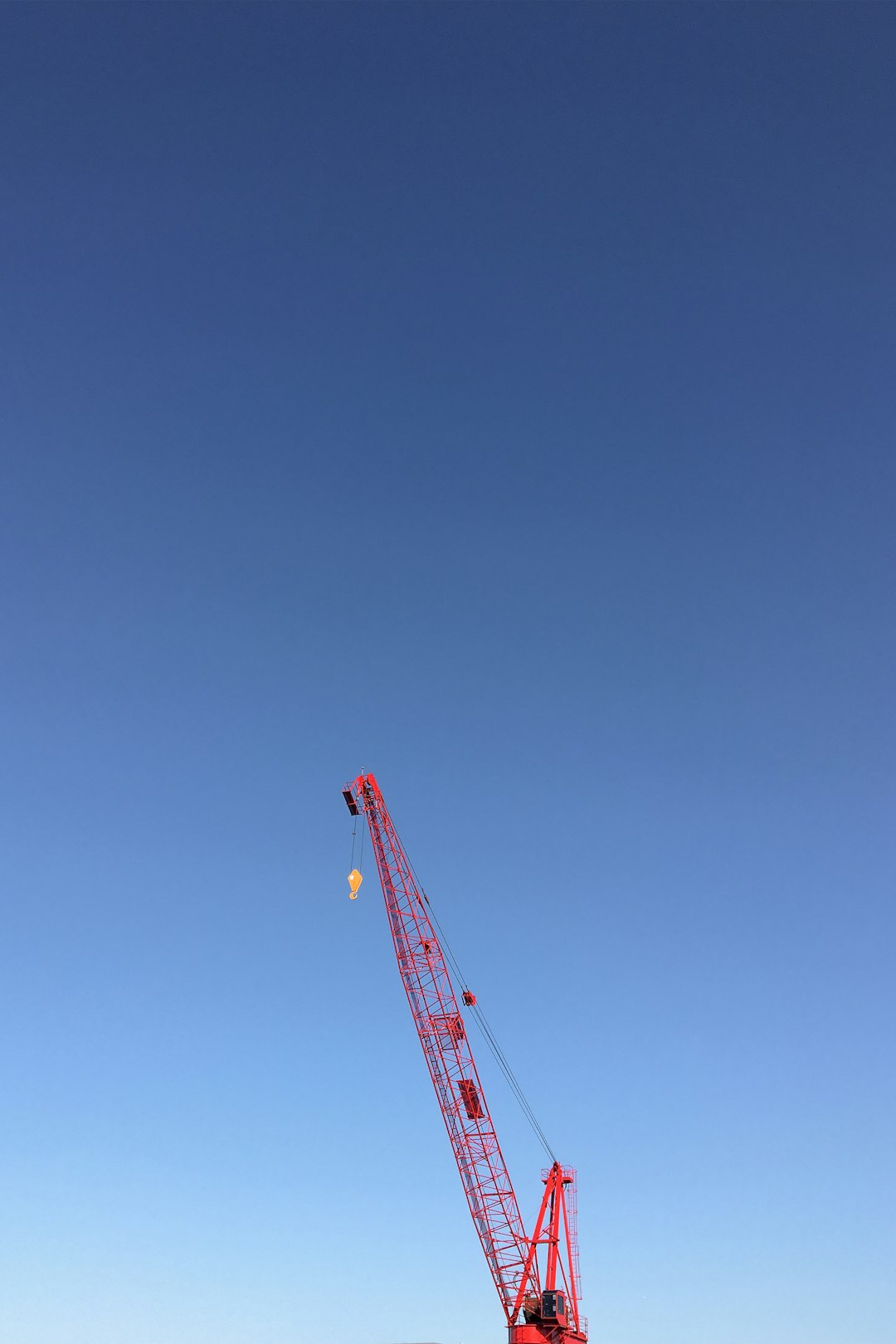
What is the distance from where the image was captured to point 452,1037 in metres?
103

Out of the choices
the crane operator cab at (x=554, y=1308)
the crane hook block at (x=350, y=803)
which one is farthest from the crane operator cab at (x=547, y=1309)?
the crane hook block at (x=350, y=803)

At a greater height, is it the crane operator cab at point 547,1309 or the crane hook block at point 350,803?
the crane hook block at point 350,803

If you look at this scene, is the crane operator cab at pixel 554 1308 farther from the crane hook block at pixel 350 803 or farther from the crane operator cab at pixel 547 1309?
the crane hook block at pixel 350 803

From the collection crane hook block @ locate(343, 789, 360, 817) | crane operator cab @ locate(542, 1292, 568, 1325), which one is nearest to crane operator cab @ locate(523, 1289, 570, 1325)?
crane operator cab @ locate(542, 1292, 568, 1325)

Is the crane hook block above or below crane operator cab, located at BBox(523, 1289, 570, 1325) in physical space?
above

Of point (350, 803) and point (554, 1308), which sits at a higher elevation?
point (350, 803)

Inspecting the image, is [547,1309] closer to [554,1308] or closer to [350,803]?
[554,1308]

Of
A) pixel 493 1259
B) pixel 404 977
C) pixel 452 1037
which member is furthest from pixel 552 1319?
pixel 404 977

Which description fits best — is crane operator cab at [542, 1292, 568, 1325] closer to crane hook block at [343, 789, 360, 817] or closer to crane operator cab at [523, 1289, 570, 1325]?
crane operator cab at [523, 1289, 570, 1325]

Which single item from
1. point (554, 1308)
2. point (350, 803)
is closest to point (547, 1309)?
point (554, 1308)

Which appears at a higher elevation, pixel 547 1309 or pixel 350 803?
pixel 350 803

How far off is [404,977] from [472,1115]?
13312 mm

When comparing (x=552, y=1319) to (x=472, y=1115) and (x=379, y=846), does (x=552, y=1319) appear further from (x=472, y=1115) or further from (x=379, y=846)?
(x=379, y=846)

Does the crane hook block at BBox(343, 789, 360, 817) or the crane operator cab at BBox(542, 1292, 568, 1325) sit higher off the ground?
the crane hook block at BBox(343, 789, 360, 817)
